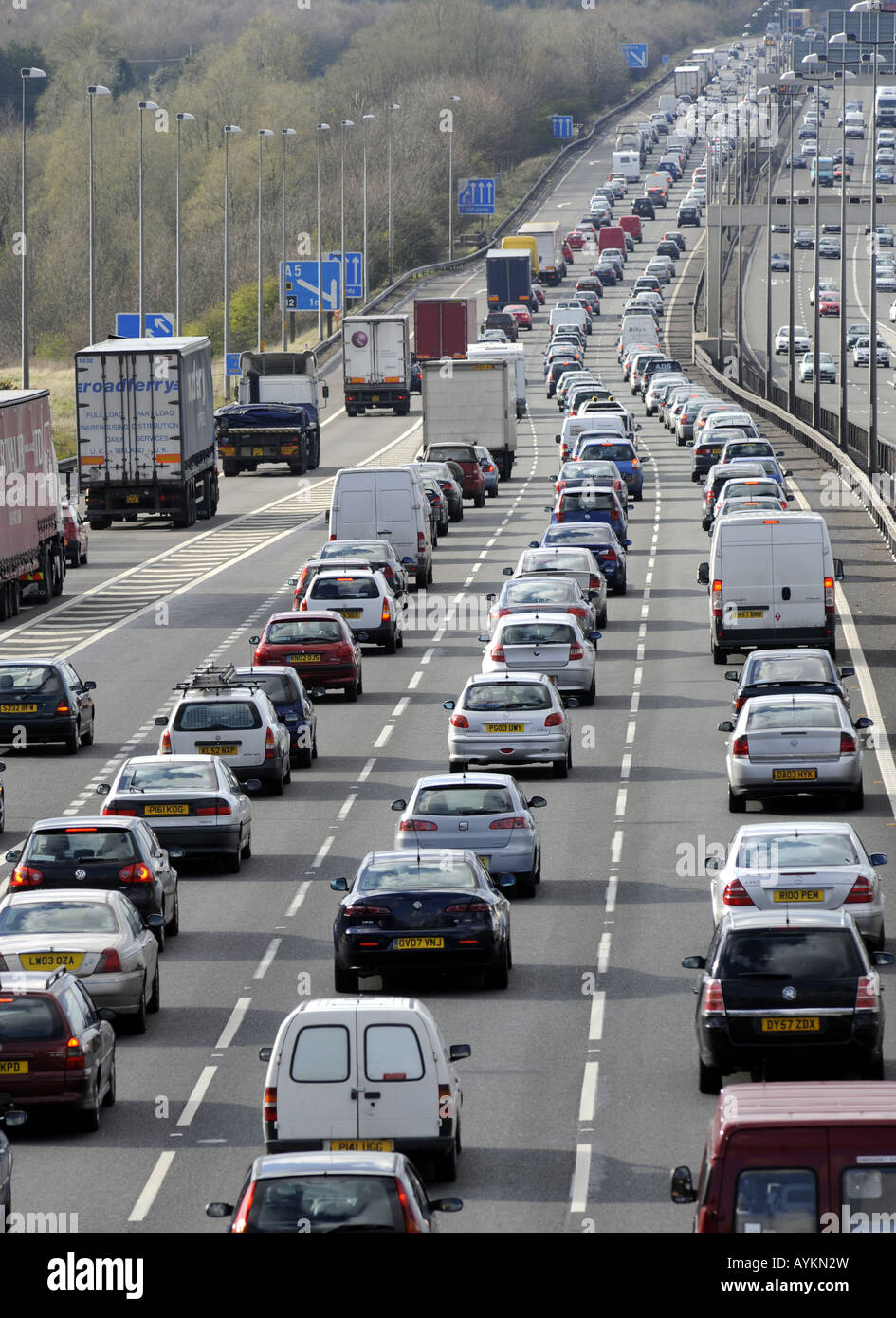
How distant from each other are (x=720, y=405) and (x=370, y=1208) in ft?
229

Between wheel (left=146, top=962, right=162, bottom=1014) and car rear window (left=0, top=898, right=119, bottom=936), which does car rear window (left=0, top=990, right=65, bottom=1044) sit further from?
wheel (left=146, top=962, right=162, bottom=1014)

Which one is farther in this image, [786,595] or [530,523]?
[530,523]

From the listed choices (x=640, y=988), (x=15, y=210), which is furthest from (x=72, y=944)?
(x=15, y=210)

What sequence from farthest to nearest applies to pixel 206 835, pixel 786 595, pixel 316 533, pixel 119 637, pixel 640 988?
pixel 316 533, pixel 119 637, pixel 786 595, pixel 206 835, pixel 640 988

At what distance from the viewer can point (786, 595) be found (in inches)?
1576

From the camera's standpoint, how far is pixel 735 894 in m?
22.3

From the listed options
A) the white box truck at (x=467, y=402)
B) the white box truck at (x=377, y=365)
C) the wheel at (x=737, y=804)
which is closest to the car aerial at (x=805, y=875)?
the wheel at (x=737, y=804)

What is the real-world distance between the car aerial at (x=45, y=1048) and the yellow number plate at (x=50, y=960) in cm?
221

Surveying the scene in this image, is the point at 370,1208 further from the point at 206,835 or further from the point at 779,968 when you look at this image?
the point at 206,835

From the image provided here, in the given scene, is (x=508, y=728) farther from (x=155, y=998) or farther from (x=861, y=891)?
(x=155, y=998)

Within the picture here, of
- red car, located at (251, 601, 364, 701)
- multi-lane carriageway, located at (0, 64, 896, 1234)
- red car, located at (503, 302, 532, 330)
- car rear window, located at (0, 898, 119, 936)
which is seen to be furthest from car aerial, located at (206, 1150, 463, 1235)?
red car, located at (503, 302, 532, 330)

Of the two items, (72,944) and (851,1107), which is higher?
(851,1107)

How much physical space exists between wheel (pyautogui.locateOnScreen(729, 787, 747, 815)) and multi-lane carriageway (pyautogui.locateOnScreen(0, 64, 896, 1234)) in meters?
0.20

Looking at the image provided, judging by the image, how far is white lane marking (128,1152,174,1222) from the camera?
16.4 meters
